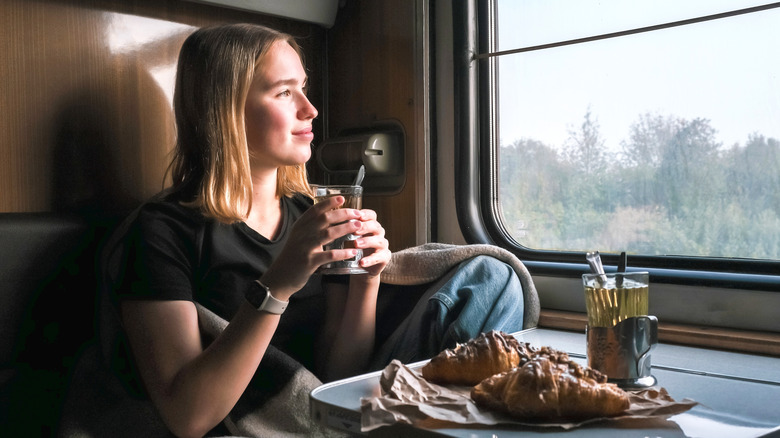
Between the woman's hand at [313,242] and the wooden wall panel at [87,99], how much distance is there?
0.73 m

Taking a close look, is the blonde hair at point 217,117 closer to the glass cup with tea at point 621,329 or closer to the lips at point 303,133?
the lips at point 303,133

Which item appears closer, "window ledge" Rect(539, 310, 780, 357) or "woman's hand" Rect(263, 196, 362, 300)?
"woman's hand" Rect(263, 196, 362, 300)

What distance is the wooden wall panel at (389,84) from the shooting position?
2328 millimetres

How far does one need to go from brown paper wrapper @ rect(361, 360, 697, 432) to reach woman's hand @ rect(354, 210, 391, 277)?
0.39 metres

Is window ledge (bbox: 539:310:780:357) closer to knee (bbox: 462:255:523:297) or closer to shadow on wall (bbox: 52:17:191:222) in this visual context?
knee (bbox: 462:255:523:297)

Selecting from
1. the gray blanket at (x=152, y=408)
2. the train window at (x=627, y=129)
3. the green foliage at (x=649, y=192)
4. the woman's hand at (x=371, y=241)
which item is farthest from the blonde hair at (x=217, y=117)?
the green foliage at (x=649, y=192)

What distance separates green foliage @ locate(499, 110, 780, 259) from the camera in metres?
1.68

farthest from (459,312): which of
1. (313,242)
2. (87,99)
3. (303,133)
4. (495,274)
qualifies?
(87,99)

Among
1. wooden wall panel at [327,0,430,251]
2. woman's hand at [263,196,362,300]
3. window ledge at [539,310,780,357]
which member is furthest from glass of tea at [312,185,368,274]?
wooden wall panel at [327,0,430,251]

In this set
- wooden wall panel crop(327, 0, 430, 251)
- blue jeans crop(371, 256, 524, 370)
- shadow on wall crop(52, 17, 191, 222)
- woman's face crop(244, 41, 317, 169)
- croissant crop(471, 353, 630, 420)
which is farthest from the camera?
wooden wall panel crop(327, 0, 430, 251)

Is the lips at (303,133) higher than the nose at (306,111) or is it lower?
lower

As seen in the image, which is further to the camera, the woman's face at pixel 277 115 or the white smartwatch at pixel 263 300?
the woman's face at pixel 277 115

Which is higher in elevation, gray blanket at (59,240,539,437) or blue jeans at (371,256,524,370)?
blue jeans at (371,256,524,370)

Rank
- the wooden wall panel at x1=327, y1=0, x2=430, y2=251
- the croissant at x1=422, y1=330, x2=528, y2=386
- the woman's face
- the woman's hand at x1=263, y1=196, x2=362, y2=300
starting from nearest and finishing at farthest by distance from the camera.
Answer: the croissant at x1=422, y1=330, x2=528, y2=386 → the woman's hand at x1=263, y1=196, x2=362, y2=300 → the woman's face → the wooden wall panel at x1=327, y1=0, x2=430, y2=251
